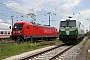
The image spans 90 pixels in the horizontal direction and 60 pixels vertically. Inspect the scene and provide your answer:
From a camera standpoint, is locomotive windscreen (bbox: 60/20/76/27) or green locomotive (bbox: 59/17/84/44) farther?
locomotive windscreen (bbox: 60/20/76/27)

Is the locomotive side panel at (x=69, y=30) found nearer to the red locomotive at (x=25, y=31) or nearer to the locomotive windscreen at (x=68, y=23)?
the locomotive windscreen at (x=68, y=23)

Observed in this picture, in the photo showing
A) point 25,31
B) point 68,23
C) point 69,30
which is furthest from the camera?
point 25,31

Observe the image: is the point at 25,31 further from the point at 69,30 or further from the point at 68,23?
the point at 69,30

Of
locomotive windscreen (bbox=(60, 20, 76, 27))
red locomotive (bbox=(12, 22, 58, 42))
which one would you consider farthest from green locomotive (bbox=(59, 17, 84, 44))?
red locomotive (bbox=(12, 22, 58, 42))

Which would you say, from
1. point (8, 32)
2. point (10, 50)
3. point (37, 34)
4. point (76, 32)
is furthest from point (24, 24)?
point (8, 32)

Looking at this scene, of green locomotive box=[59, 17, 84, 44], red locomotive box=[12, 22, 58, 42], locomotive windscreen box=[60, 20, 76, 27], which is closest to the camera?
green locomotive box=[59, 17, 84, 44]

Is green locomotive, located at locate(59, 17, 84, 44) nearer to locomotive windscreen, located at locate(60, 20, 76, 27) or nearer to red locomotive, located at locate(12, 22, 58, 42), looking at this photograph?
locomotive windscreen, located at locate(60, 20, 76, 27)

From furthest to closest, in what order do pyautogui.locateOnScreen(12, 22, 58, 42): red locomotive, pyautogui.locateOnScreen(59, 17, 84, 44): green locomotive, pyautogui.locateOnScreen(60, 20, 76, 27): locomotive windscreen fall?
pyautogui.locateOnScreen(12, 22, 58, 42): red locomotive
pyautogui.locateOnScreen(60, 20, 76, 27): locomotive windscreen
pyautogui.locateOnScreen(59, 17, 84, 44): green locomotive

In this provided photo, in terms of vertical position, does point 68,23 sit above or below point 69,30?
above

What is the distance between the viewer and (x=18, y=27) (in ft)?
87.2

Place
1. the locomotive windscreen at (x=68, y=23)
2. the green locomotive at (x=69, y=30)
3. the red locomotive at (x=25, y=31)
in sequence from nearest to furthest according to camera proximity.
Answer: the green locomotive at (x=69, y=30)
the locomotive windscreen at (x=68, y=23)
the red locomotive at (x=25, y=31)

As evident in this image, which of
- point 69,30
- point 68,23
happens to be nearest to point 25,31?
point 68,23

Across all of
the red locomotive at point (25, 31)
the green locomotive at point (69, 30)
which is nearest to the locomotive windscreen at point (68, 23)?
the green locomotive at point (69, 30)

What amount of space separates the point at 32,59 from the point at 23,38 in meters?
14.0
